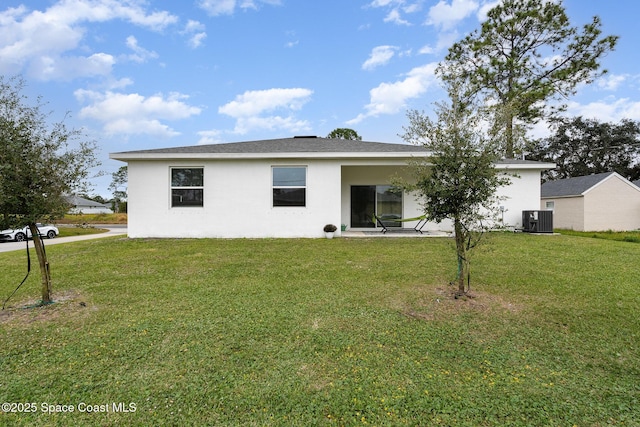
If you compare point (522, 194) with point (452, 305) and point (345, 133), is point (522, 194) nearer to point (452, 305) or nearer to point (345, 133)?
point (452, 305)

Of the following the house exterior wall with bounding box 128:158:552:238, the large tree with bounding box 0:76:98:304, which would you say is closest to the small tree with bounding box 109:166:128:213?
the house exterior wall with bounding box 128:158:552:238

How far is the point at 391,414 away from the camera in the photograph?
6.57ft

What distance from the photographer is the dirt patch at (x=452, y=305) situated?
3.72 m

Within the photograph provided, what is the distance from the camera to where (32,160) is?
3.56 m

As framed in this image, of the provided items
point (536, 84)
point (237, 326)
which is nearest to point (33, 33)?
point (237, 326)

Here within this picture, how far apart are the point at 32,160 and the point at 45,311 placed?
189 centimetres

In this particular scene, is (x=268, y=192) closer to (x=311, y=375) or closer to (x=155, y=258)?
(x=155, y=258)

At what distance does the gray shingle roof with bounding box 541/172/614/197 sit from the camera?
16516 mm

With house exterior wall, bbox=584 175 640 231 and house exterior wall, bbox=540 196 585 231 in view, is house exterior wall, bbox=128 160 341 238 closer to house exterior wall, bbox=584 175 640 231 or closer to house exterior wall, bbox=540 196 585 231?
house exterior wall, bbox=540 196 585 231

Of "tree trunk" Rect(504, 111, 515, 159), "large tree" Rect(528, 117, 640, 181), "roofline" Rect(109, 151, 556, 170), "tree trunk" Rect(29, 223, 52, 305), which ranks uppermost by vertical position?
"large tree" Rect(528, 117, 640, 181)

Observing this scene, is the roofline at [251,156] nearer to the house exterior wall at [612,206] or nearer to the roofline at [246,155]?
the roofline at [246,155]

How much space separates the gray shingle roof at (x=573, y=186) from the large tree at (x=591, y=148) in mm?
11579

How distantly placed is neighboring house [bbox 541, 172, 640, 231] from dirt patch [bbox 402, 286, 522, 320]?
1675cm

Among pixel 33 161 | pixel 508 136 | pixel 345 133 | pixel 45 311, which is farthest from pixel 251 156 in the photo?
pixel 345 133
